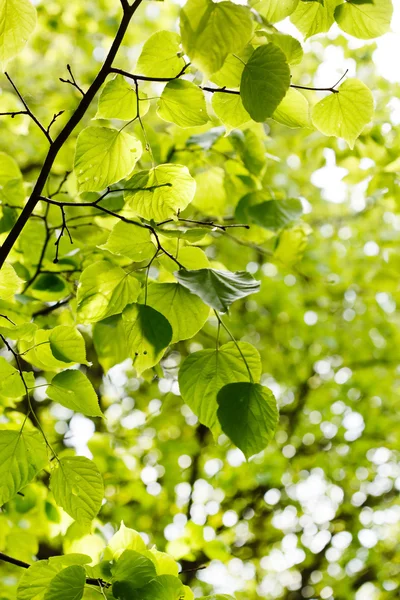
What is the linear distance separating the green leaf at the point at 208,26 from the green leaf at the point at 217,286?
234 millimetres

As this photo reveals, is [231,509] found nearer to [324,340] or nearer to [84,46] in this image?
[324,340]

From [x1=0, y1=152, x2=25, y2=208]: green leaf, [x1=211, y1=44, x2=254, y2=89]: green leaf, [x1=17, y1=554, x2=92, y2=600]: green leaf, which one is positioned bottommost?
[x1=17, y1=554, x2=92, y2=600]: green leaf

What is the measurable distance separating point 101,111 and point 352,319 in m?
4.19

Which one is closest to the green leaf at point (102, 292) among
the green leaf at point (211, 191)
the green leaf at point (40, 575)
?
the green leaf at point (40, 575)

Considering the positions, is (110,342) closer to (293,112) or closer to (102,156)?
(102,156)

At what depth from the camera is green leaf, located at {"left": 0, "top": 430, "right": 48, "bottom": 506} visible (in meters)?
0.72

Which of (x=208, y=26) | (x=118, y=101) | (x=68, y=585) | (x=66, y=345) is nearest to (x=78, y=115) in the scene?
(x=118, y=101)

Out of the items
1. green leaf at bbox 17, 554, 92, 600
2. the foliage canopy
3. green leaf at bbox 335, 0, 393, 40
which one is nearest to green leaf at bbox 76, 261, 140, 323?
the foliage canopy

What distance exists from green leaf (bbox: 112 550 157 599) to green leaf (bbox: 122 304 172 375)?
0.81 feet

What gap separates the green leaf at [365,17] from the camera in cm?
64

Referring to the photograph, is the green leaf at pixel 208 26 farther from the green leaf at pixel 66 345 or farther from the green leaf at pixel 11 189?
the green leaf at pixel 11 189

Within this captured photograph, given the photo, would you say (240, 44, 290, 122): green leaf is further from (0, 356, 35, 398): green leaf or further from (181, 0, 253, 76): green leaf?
(0, 356, 35, 398): green leaf

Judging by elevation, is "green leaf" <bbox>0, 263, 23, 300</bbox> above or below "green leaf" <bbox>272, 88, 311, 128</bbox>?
below

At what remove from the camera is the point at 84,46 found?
132 inches
